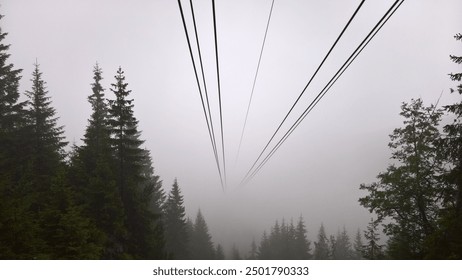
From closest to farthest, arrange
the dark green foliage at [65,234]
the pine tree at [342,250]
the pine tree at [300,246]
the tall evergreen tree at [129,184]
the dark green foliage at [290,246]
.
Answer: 1. the dark green foliage at [65,234]
2. the tall evergreen tree at [129,184]
3. the pine tree at [300,246]
4. the dark green foliage at [290,246]
5. the pine tree at [342,250]

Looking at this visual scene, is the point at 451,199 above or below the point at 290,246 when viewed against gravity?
above

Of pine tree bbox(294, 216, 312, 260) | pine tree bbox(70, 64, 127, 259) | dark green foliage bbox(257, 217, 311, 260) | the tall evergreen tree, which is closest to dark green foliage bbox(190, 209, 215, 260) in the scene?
dark green foliage bbox(257, 217, 311, 260)

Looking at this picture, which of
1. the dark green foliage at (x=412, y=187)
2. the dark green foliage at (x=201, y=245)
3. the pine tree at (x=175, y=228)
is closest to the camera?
the dark green foliage at (x=412, y=187)

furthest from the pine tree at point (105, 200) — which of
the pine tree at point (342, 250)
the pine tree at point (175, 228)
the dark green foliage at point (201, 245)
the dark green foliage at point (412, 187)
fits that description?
the pine tree at point (342, 250)

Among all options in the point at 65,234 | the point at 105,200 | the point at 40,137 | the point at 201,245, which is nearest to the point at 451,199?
the point at 65,234

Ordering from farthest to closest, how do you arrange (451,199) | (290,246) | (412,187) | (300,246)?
(300,246)
(290,246)
(412,187)
(451,199)

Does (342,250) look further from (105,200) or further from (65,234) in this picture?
(65,234)

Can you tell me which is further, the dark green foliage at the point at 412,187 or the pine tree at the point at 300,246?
the pine tree at the point at 300,246

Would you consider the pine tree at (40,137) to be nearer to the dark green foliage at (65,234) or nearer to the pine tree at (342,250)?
the dark green foliage at (65,234)
